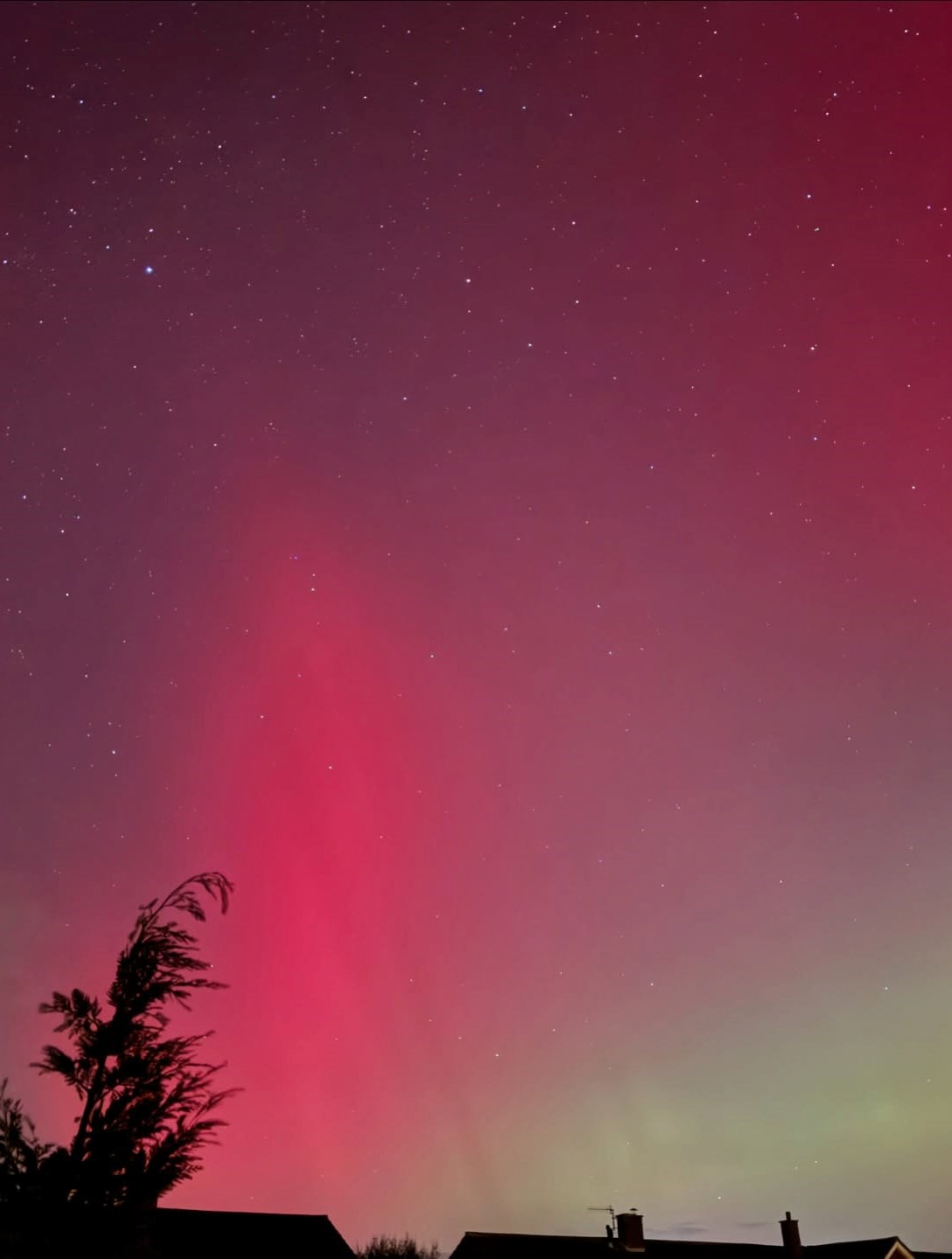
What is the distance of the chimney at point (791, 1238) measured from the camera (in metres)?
33.3

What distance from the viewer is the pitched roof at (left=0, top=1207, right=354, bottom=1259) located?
34.9ft

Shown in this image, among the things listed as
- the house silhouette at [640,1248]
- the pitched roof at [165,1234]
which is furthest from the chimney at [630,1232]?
the pitched roof at [165,1234]

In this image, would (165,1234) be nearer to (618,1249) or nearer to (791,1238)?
(618,1249)

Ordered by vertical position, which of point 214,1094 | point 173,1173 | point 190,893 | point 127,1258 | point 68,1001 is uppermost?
point 190,893

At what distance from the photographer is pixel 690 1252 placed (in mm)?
35844

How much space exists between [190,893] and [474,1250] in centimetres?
3133

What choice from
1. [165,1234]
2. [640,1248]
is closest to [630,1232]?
[640,1248]

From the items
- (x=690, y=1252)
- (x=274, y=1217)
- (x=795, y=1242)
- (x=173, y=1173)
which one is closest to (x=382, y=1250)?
(x=274, y=1217)

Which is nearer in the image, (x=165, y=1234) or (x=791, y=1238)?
(x=165, y=1234)

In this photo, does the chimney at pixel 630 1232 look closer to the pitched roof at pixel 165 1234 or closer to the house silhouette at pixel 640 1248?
the house silhouette at pixel 640 1248

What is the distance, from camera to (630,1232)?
3472 centimetres

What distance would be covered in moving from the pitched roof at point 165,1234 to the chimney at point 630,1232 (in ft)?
31.9

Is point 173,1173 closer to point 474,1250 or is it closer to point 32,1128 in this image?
point 32,1128

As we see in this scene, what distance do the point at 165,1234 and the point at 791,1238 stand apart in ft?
66.4
